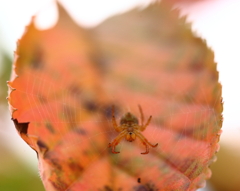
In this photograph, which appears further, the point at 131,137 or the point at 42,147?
the point at 131,137

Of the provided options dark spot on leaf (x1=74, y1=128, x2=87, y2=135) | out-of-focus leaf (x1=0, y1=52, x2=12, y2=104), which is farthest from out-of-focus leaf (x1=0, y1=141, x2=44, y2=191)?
dark spot on leaf (x1=74, y1=128, x2=87, y2=135)

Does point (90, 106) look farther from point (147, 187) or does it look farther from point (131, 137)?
point (131, 137)

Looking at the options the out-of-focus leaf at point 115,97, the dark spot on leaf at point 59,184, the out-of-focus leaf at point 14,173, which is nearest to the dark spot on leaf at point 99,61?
the out-of-focus leaf at point 115,97

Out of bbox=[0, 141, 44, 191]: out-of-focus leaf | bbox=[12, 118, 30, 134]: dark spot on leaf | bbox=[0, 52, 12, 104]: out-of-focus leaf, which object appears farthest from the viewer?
bbox=[0, 141, 44, 191]: out-of-focus leaf

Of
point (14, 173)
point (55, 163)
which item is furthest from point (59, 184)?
point (14, 173)

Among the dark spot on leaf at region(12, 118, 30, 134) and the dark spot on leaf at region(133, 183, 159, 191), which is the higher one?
the dark spot on leaf at region(12, 118, 30, 134)

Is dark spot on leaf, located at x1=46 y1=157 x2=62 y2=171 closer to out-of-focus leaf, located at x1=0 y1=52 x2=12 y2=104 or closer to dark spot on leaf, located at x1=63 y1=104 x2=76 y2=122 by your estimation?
dark spot on leaf, located at x1=63 y1=104 x2=76 y2=122

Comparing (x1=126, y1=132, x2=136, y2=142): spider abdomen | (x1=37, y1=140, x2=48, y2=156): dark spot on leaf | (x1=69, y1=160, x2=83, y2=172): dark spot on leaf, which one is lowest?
(x1=69, y1=160, x2=83, y2=172): dark spot on leaf

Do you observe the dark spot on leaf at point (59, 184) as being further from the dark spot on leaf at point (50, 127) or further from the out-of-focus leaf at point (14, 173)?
the out-of-focus leaf at point (14, 173)

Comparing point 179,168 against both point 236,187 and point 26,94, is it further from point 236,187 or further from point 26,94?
point 236,187
